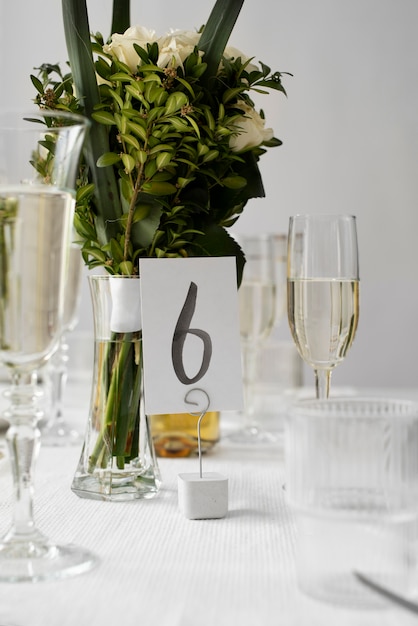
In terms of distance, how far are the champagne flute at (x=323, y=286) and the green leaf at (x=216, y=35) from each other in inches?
7.9

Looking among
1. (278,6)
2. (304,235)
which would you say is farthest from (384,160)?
(304,235)

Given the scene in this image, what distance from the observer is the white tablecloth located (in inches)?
22.2

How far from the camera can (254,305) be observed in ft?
4.79

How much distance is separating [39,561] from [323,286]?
19.1 inches

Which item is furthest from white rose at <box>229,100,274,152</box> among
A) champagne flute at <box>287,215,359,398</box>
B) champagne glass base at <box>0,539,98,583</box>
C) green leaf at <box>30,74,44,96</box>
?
champagne glass base at <box>0,539,98,583</box>

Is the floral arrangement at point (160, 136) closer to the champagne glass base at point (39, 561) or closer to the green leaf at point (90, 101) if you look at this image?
the green leaf at point (90, 101)

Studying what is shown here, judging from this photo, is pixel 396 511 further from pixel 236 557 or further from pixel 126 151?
pixel 126 151

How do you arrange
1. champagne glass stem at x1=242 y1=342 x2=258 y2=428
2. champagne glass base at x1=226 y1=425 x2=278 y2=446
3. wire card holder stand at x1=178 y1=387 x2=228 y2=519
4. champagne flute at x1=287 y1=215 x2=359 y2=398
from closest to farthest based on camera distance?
wire card holder stand at x1=178 y1=387 x2=228 y2=519 < champagne flute at x1=287 y1=215 x2=359 y2=398 < champagne glass base at x1=226 y1=425 x2=278 y2=446 < champagne glass stem at x1=242 y1=342 x2=258 y2=428

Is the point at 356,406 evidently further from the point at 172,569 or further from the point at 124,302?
the point at 124,302

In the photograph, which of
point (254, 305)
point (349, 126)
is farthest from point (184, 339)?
point (349, 126)

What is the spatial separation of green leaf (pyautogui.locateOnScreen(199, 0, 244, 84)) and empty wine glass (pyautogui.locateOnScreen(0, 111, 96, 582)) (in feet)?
0.91

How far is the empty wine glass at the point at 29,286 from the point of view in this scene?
2.09 feet

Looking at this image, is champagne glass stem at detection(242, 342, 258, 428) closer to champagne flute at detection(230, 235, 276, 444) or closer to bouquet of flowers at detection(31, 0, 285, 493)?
champagne flute at detection(230, 235, 276, 444)

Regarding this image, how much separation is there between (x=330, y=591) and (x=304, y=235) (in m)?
0.50
